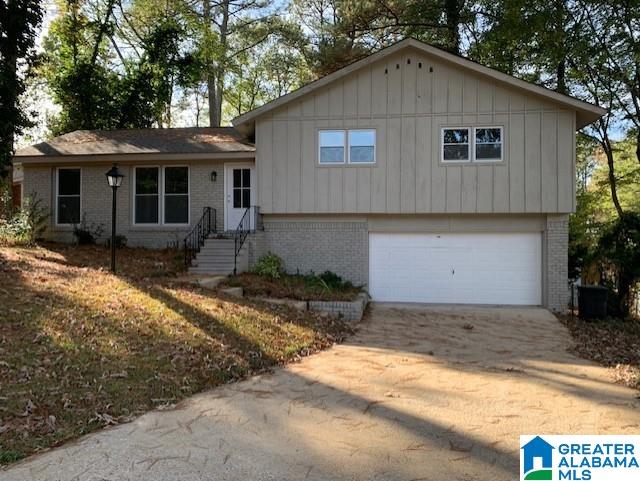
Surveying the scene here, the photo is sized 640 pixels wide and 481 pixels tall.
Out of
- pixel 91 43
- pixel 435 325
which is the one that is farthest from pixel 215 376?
pixel 91 43

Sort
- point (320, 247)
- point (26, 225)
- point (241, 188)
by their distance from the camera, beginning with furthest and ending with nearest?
point (241, 188) < point (26, 225) < point (320, 247)

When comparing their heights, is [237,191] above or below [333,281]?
above

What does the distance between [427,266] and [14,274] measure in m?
9.53

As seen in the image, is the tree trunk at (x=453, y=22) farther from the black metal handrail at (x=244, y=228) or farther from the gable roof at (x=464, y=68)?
the black metal handrail at (x=244, y=228)

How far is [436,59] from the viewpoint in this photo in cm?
1209

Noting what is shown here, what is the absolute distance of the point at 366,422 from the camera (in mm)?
4445

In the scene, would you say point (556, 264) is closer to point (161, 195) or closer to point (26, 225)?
point (161, 195)

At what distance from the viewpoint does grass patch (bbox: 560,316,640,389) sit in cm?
647

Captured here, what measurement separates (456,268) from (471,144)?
10.7 ft

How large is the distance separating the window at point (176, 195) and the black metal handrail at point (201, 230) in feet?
2.35

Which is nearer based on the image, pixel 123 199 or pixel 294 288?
pixel 294 288

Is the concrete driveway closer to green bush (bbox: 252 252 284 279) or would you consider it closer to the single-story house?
green bush (bbox: 252 252 284 279)

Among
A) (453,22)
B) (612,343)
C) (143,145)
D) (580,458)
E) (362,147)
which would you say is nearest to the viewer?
(580,458)

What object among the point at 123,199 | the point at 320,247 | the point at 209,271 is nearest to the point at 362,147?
the point at 320,247
